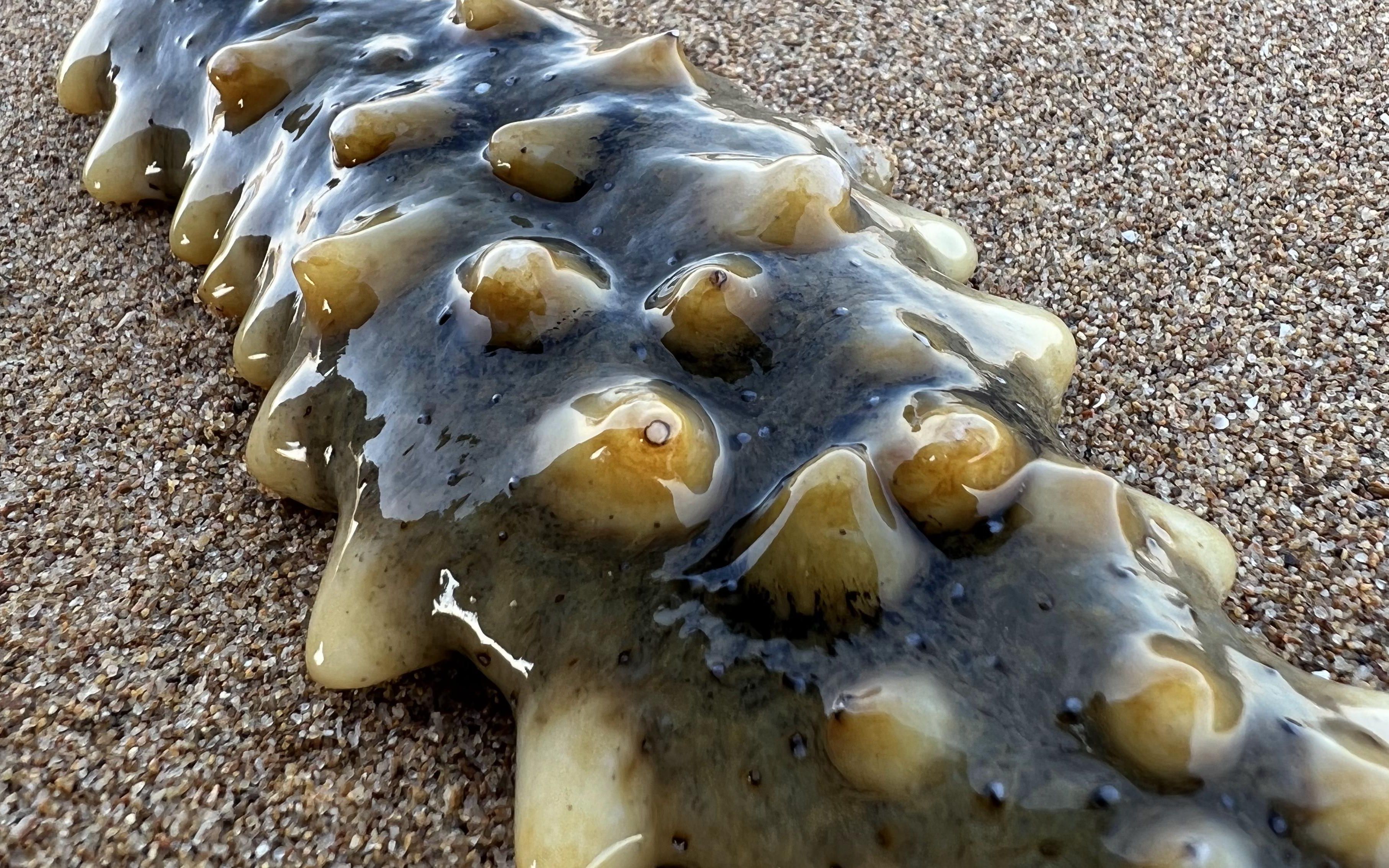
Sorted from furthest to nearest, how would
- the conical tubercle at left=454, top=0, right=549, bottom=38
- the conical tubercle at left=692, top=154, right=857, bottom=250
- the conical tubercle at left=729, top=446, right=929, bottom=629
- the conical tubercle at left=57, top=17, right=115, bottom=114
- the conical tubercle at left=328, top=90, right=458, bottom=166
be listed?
the conical tubercle at left=57, top=17, right=115, bottom=114
the conical tubercle at left=454, top=0, right=549, bottom=38
the conical tubercle at left=328, top=90, right=458, bottom=166
the conical tubercle at left=692, top=154, right=857, bottom=250
the conical tubercle at left=729, top=446, right=929, bottom=629

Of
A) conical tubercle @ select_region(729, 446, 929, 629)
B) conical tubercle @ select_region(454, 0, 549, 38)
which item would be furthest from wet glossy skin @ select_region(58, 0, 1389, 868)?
conical tubercle @ select_region(454, 0, 549, 38)

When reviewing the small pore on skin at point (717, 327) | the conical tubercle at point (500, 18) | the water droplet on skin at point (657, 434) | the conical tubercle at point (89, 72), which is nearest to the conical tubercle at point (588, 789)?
the water droplet on skin at point (657, 434)

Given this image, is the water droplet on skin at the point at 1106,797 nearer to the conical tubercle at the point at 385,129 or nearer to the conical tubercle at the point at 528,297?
the conical tubercle at the point at 528,297

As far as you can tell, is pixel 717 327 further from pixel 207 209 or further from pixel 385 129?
pixel 207 209

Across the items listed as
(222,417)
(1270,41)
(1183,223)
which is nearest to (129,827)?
(222,417)

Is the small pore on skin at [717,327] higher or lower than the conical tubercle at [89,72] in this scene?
higher

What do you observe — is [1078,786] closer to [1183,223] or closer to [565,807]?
[565,807]

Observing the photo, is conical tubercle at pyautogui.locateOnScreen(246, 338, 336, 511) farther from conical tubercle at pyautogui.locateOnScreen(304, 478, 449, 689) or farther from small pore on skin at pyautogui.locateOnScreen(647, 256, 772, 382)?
small pore on skin at pyautogui.locateOnScreen(647, 256, 772, 382)

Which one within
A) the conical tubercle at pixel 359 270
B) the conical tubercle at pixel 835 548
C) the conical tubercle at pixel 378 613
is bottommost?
the conical tubercle at pixel 378 613
